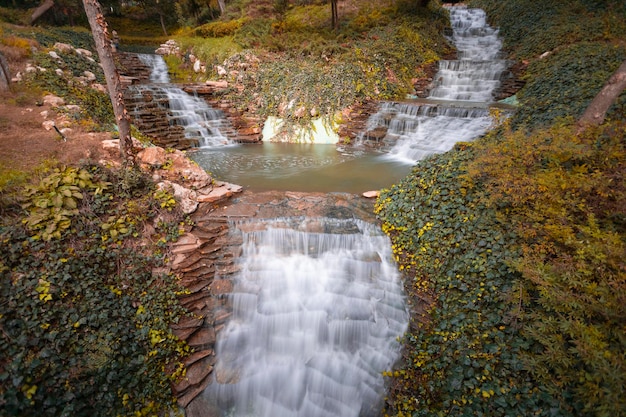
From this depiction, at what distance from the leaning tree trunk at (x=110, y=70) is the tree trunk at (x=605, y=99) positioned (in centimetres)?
966

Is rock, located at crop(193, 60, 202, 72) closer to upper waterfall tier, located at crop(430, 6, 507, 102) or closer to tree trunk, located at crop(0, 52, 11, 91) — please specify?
tree trunk, located at crop(0, 52, 11, 91)

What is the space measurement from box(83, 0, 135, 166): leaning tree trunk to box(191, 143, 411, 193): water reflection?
3.07 metres

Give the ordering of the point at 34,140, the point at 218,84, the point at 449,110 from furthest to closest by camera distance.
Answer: the point at 218,84, the point at 449,110, the point at 34,140

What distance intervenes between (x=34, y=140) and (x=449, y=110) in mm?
13440

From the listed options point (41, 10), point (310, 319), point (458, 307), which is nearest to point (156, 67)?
point (41, 10)

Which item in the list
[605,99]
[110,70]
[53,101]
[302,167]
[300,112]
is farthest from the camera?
[300,112]

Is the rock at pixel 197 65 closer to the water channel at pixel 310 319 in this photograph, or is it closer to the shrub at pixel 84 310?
the water channel at pixel 310 319

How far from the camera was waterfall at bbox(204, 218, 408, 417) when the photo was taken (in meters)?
4.74

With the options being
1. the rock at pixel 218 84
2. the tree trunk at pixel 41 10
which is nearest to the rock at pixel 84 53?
the rock at pixel 218 84

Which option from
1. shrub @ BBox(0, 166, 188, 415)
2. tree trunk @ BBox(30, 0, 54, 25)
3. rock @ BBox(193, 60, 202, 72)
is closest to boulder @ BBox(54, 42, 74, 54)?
rock @ BBox(193, 60, 202, 72)

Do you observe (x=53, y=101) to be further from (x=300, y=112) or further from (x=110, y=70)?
(x=300, y=112)

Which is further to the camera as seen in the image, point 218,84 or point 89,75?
point 218,84

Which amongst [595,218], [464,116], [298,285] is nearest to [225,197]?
[298,285]

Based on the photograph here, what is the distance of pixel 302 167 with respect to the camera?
10336 mm
